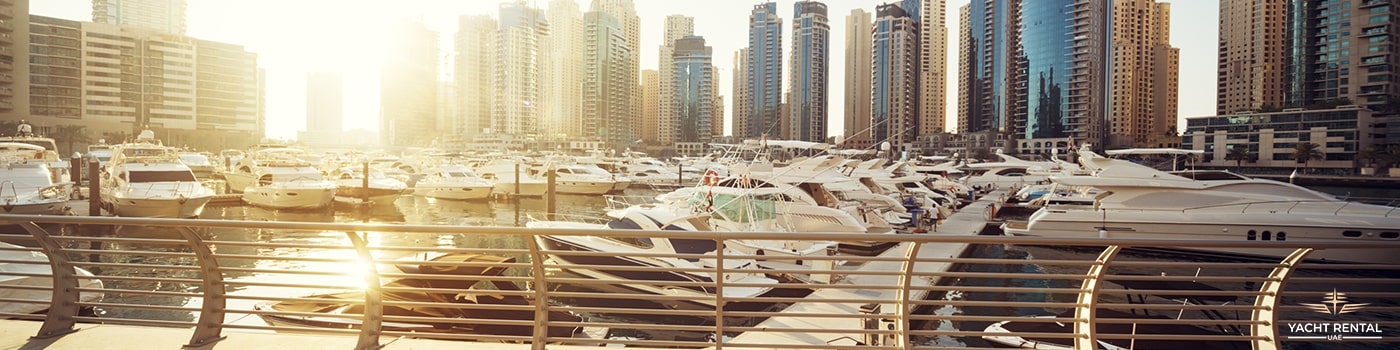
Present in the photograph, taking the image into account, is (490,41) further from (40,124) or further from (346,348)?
Answer: (346,348)

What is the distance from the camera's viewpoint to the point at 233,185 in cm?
4553

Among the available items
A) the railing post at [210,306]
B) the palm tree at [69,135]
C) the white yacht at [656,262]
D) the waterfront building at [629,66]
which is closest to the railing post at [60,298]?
the railing post at [210,306]

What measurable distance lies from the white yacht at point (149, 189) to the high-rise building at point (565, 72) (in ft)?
354

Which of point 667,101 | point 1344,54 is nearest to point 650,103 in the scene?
point 667,101

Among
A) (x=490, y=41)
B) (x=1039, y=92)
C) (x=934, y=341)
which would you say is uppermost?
(x=490, y=41)

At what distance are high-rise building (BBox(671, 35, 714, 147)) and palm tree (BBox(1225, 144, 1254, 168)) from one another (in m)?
→ 104

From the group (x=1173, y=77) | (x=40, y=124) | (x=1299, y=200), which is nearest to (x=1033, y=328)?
(x=1299, y=200)

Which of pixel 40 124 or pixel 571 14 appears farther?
pixel 571 14

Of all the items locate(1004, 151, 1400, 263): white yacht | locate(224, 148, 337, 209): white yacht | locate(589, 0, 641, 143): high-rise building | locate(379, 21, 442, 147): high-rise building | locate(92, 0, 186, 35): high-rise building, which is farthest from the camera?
locate(589, 0, 641, 143): high-rise building

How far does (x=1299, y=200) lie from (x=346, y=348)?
2710cm

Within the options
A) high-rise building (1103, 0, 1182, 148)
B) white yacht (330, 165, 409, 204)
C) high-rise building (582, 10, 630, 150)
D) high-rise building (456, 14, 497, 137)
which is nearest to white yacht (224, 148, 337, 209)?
white yacht (330, 165, 409, 204)

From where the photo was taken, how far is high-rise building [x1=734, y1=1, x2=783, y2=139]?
15845 centimetres

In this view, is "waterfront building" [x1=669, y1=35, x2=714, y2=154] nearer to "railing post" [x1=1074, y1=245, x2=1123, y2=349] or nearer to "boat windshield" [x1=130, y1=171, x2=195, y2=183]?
"boat windshield" [x1=130, y1=171, x2=195, y2=183]

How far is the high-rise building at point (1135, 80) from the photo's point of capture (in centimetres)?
12462
